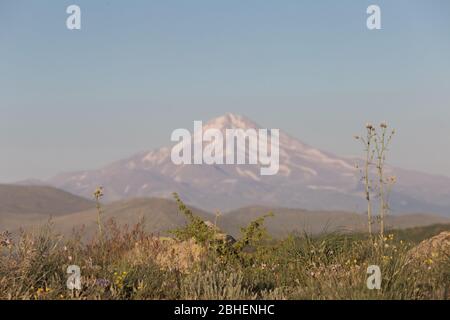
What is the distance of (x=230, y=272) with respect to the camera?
11672mm

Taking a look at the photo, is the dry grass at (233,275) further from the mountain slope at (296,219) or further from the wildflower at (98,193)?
the mountain slope at (296,219)

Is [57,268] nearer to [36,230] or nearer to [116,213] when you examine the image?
[36,230]

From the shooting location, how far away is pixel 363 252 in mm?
13234

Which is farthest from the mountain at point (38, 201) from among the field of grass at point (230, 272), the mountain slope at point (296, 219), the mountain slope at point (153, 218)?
the field of grass at point (230, 272)

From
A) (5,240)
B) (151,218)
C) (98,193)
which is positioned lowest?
(5,240)

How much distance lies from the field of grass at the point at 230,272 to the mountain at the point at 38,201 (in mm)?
142802

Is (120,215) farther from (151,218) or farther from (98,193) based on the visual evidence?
(98,193)

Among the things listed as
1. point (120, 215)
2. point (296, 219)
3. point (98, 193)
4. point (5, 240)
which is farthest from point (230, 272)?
point (296, 219)

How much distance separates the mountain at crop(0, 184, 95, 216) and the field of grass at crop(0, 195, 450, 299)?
142802 mm

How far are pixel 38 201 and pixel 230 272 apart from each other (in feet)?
549

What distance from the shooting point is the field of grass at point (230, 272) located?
977 cm

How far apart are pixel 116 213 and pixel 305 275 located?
114128 millimetres

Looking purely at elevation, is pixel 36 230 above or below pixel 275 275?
above
